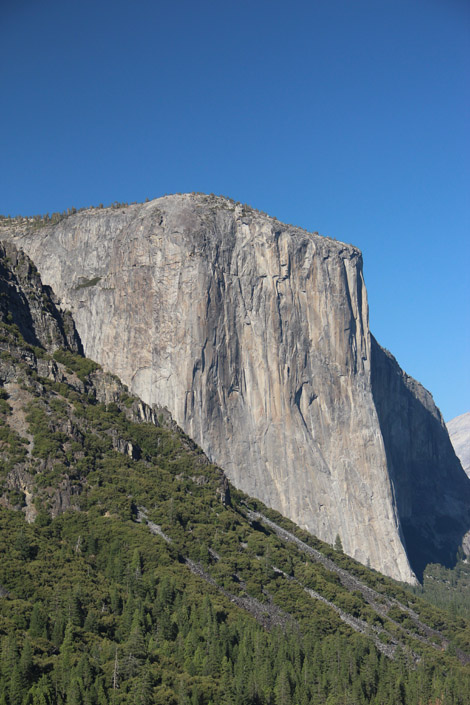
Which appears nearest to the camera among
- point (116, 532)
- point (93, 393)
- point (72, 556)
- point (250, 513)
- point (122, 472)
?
point (72, 556)

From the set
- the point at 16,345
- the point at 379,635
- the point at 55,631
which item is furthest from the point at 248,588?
the point at 16,345

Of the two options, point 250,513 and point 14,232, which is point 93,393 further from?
point 14,232

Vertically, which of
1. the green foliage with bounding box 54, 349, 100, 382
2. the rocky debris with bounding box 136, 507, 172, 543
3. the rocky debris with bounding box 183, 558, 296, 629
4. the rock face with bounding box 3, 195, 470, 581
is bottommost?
the rocky debris with bounding box 183, 558, 296, 629

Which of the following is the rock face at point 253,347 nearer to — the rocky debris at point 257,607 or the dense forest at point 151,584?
the dense forest at point 151,584

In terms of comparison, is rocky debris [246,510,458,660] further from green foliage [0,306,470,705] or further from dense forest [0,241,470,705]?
green foliage [0,306,470,705]

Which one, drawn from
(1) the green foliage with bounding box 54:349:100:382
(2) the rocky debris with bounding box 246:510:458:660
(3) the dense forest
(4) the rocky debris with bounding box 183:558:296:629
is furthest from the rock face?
(4) the rocky debris with bounding box 183:558:296:629

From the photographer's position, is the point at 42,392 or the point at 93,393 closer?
the point at 42,392

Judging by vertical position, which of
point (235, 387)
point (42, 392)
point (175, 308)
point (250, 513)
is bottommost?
point (250, 513)
